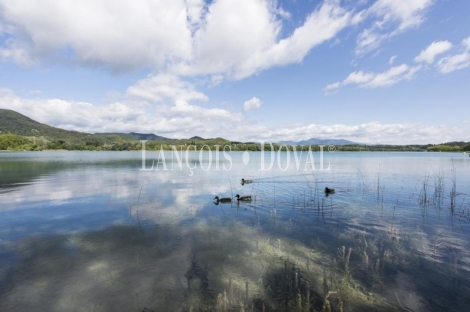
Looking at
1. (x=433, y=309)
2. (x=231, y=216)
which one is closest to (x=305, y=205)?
(x=231, y=216)

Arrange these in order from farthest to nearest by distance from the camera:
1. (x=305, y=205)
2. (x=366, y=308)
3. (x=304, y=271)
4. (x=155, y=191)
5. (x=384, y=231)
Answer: (x=155, y=191) → (x=305, y=205) → (x=384, y=231) → (x=304, y=271) → (x=366, y=308)

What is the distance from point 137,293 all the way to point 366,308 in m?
7.57

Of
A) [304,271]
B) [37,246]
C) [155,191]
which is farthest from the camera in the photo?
[155,191]

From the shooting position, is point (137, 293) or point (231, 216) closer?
point (137, 293)

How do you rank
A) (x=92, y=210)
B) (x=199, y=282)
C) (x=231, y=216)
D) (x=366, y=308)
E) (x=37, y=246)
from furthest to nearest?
(x=92, y=210) → (x=231, y=216) → (x=37, y=246) → (x=199, y=282) → (x=366, y=308)

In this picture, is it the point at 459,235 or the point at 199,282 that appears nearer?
the point at 199,282

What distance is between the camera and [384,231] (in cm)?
1405

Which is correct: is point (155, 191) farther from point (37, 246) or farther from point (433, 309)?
→ point (433, 309)

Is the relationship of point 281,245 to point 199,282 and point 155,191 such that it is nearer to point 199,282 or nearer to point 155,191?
point 199,282

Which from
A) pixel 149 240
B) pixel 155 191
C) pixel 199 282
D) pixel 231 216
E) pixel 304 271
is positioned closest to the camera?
pixel 199 282

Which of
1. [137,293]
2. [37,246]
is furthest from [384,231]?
[37,246]

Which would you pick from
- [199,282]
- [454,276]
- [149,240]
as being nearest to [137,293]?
[199,282]

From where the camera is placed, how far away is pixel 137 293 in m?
8.12

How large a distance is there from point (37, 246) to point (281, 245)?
1258 cm
